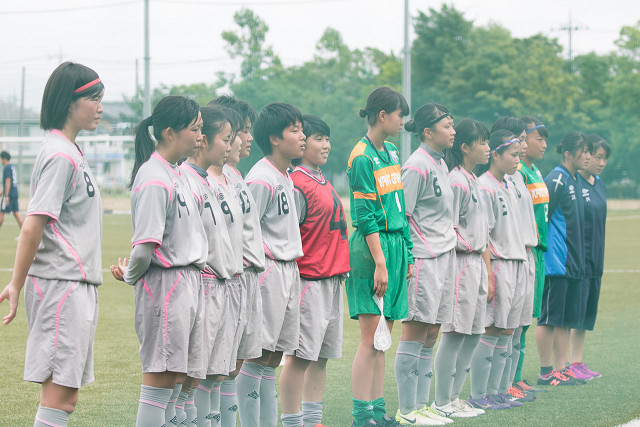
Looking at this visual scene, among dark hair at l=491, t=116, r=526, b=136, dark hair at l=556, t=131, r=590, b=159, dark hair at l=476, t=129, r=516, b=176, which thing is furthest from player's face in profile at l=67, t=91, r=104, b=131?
dark hair at l=556, t=131, r=590, b=159

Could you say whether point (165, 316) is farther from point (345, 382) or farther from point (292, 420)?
point (345, 382)

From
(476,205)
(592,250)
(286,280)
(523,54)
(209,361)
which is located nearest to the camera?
(209,361)

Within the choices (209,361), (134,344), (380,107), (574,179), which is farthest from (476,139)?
(134,344)

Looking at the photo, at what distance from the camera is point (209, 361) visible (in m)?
4.12

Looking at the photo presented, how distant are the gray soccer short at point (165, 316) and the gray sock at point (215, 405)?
0.54 m

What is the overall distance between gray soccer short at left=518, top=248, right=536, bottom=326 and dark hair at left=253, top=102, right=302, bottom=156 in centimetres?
250

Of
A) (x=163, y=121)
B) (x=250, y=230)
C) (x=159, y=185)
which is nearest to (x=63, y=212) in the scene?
(x=159, y=185)

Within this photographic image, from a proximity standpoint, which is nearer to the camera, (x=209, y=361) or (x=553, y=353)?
(x=209, y=361)

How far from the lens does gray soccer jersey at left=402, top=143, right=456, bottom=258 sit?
5.68 metres

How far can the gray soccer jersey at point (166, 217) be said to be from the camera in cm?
377

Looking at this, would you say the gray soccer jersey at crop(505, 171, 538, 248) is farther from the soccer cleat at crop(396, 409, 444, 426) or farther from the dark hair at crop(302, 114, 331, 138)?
Answer: the dark hair at crop(302, 114, 331, 138)

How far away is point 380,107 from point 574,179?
284 centimetres

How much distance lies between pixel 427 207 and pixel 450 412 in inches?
55.4

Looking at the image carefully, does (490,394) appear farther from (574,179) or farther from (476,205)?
(574,179)
